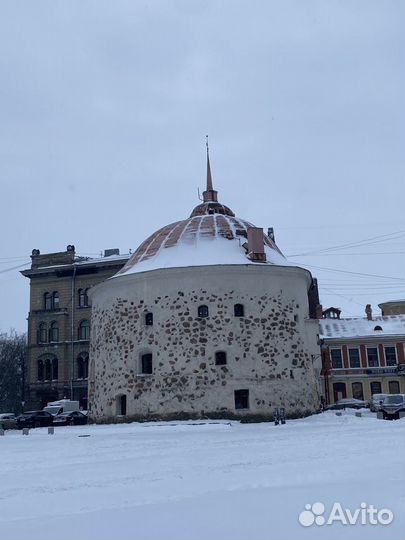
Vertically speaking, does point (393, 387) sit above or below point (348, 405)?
above

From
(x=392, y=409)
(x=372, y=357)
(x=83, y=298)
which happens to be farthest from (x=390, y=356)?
(x=83, y=298)

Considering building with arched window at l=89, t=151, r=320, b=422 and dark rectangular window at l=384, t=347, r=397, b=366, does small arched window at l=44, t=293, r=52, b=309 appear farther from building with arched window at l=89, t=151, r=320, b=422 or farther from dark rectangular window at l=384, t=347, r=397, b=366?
dark rectangular window at l=384, t=347, r=397, b=366

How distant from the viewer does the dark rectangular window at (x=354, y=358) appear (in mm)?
49531

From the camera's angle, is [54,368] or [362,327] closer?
[362,327]

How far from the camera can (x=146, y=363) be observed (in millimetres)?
31625

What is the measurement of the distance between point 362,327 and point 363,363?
363 centimetres

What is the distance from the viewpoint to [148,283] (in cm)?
3209

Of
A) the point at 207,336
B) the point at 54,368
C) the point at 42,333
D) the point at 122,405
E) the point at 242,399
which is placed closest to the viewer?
the point at 242,399

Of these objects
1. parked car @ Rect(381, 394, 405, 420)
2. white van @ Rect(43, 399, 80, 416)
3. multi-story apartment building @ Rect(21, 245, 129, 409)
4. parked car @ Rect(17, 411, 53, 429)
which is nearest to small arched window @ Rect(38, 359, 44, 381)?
multi-story apartment building @ Rect(21, 245, 129, 409)

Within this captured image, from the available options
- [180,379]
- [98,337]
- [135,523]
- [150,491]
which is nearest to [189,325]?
[180,379]

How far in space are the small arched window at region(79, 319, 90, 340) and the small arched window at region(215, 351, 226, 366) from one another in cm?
2732

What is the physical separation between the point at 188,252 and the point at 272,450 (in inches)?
739

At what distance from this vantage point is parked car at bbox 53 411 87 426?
35.2m

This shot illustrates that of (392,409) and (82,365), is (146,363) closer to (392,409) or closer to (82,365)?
(392,409)
